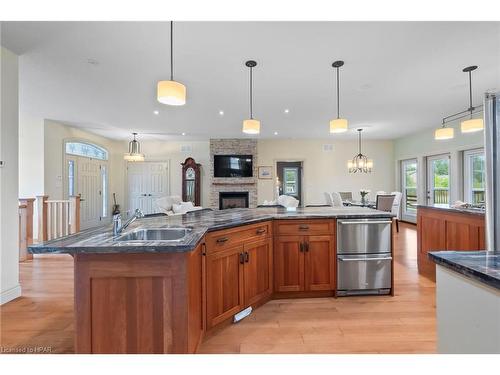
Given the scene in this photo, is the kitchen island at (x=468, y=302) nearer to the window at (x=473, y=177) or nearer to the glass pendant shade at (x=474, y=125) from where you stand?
the glass pendant shade at (x=474, y=125)

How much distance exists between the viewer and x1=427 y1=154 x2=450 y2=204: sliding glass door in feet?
21.7

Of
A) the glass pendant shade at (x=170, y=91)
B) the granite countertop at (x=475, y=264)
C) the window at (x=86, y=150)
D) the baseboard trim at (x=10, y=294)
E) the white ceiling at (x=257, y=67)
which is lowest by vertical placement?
the baseboard trim at (x=10, y=294)

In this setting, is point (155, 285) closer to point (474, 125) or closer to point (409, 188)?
point (474, 125)

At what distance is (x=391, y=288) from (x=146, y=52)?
369cm

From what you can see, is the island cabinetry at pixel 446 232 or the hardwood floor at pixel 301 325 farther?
the island cabinetry at pixel 446 232

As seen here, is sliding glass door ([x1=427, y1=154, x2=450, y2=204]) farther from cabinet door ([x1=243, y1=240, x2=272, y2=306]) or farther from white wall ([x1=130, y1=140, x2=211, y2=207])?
white wall ([x1=130, y1=140, x2=211, y2=207])

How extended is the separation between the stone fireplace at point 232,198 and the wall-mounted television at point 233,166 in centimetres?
58

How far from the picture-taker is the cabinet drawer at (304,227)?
2.62 metres

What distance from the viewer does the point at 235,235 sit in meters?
2.16

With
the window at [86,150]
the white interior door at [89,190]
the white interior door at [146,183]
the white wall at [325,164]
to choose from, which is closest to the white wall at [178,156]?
the white interior door at [146,183]

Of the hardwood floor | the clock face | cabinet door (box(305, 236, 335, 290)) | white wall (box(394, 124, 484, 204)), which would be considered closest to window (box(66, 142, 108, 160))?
the clock face

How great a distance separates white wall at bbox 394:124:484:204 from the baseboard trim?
8041mm

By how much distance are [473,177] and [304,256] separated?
569 centimetres
